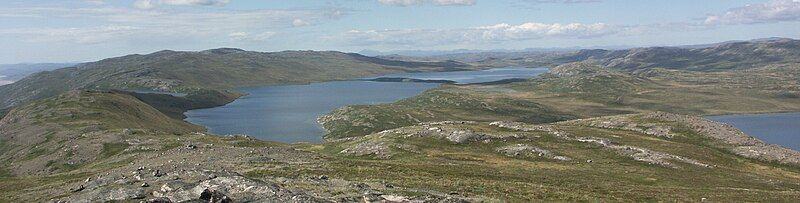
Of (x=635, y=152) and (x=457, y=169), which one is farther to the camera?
(x=635, y=152)

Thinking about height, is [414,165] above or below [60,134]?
above

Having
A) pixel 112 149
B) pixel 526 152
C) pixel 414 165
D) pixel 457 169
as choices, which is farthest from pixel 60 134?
pixel 457 169

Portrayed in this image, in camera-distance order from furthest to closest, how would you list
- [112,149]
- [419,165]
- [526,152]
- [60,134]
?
[60,134] < [112,149] < [526,152] < [419,165]

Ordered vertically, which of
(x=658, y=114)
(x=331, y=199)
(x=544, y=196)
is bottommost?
(x=658, y=114)

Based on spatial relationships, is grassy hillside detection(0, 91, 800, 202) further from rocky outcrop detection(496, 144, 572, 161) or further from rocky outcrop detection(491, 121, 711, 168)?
rocky outcrop detection(496, 144, 572, 161)

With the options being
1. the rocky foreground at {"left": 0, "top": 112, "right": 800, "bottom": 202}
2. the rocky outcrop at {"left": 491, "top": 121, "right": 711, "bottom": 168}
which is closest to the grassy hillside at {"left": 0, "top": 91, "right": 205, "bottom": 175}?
the rocky foreground at {"left": 0, "top": 112, "right": 800, "bottom": 202}

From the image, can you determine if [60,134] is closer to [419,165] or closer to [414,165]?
[414,165]

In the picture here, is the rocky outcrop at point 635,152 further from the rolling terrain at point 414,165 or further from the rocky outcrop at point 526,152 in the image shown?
the rocky outcrop at point 526,152

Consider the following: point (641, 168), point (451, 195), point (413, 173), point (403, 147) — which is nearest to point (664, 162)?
point (641, 168)

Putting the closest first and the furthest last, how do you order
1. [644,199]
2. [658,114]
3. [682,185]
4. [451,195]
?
[451,195], [644,199], [682,185], [658,114]

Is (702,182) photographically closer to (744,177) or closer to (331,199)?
(744,177)

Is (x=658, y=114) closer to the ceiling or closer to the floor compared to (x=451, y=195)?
closer to the floor
